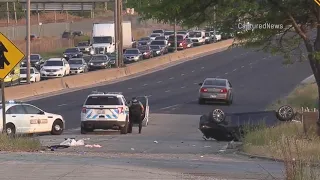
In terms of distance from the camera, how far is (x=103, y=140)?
30453 mm

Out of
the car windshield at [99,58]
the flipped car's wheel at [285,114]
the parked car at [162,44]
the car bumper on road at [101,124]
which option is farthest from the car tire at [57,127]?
the parked car at [162,44]

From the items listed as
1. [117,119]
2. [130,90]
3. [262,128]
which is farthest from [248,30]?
[130,90]

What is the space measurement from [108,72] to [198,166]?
47.0 m

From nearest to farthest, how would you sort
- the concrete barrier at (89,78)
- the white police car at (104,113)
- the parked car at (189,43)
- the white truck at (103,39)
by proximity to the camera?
1. the white police car at (104,113)
2. the concrete barrier at (89,78)
3. the white truck at (103,39)
4. the parked car at (189,43)

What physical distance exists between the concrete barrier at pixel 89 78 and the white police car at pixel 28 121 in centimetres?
1524

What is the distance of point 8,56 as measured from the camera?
2442 centimetres

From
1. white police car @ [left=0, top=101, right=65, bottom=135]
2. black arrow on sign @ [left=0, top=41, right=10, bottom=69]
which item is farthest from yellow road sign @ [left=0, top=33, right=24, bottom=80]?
white police car @ [left=0, top=101, right=65, bottom=135]

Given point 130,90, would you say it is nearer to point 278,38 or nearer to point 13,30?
point 278,38

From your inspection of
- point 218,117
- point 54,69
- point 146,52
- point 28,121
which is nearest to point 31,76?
point 54,69

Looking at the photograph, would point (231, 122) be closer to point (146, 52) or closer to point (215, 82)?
point (215, 82)

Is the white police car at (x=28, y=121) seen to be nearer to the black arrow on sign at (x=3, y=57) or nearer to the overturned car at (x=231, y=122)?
the overturned car at (x=231, y=122)

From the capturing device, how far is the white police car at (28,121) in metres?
32.4

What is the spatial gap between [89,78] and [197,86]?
8.22m

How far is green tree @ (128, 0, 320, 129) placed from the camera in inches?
910
